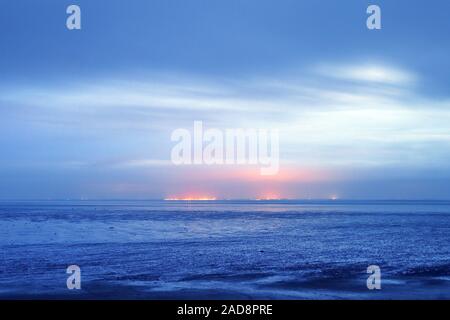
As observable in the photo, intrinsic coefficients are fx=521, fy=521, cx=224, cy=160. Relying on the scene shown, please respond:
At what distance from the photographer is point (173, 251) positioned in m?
28.4

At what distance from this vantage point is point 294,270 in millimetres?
22078

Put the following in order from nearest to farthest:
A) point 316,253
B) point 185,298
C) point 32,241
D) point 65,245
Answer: point 185,298 < point 316,253 < point 65,245 < point 32,241

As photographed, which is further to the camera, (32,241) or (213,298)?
(32,241)

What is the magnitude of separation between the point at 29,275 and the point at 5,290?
2.73m
